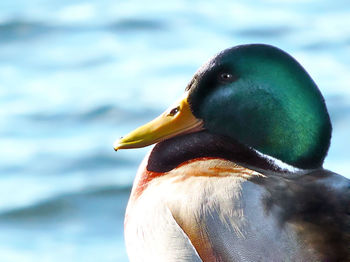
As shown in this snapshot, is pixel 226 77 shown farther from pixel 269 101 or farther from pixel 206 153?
pixel 206 153

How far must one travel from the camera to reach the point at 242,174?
13.1ft

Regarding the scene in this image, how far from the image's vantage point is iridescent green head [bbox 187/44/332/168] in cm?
398

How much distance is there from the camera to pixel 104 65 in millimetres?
8898

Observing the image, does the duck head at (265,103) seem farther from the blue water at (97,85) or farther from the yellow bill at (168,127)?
the blue water at (97,85)

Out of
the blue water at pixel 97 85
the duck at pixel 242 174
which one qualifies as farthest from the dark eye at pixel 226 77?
the blue water at pixel 97 85

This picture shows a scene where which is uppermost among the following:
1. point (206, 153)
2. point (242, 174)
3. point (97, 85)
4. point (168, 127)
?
point (97, 85)

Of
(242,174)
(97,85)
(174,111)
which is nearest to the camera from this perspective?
(242,174)

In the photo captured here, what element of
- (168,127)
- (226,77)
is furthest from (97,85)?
(226,77)

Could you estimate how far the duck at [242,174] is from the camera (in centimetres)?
376

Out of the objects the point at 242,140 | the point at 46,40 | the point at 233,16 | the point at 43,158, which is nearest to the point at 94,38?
the point at 46,40

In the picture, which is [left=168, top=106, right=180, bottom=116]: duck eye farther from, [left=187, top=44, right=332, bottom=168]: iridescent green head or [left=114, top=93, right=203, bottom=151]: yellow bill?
[left=187, top=44, right=332, bottom=168]: iridescent green head

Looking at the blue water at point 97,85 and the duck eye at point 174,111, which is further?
the blue water at point 97,85

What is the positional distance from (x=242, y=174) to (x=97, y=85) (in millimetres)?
4729

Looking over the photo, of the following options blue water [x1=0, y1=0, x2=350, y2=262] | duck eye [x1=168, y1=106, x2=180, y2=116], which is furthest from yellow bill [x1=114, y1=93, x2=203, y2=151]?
blue water [x1=0, y1=0, x2=350, y2=262]
